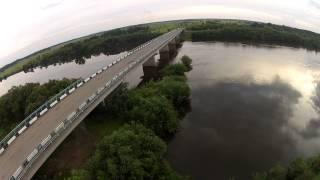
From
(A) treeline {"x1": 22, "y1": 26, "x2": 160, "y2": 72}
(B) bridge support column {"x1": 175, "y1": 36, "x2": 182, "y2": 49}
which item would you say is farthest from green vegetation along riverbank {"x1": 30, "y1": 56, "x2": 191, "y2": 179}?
(A) treeline {"x1": 22, "y1": 26, "x2": 160, "y2": 72}

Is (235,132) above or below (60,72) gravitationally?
above

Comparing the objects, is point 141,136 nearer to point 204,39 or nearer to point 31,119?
point 31,119

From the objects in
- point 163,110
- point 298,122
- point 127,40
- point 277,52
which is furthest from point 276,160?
point 127,40

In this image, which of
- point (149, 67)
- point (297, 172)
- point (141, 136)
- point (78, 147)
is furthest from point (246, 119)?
point (149, 67)

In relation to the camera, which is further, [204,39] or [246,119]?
[204,39]

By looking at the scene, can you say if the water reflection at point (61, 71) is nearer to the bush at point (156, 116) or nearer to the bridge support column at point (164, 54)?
the bridge support column at point (164, 54)

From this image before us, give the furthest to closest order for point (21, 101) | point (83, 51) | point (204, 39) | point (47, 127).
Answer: point (83, 51) < point (204, 39) < point (21, 101) < point (47, 127)
